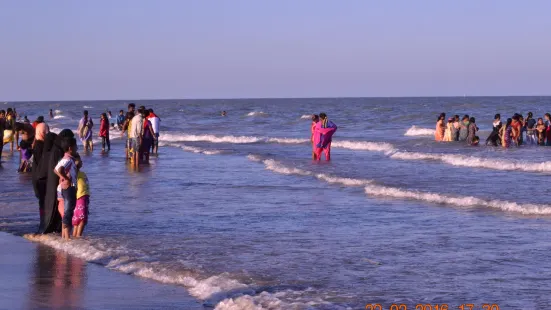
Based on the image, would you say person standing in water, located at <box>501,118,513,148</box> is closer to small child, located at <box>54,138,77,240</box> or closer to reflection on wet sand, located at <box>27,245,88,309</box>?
small child, located at <box>54,138,77,240</box>

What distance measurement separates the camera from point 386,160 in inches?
1109

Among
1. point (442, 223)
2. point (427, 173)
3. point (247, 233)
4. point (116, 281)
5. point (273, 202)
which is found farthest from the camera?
point (427, 173)

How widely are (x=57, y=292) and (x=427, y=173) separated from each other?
50.8ft

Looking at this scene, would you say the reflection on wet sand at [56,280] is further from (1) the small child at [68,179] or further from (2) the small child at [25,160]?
(2) the small child at [25,160]

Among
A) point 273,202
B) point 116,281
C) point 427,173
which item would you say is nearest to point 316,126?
Answer: point 427,173

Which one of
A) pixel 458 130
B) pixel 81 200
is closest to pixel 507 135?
pixel 458 130

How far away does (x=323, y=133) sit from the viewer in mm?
25172

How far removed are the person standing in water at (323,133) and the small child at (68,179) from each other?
1397cm

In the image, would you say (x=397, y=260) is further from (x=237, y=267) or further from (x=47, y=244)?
(x=47, y=244)

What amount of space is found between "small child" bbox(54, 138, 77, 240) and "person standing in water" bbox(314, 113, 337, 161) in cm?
1397

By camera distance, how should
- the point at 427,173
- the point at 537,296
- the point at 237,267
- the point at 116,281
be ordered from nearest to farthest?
the point at 537,296
the point at 116,281
the point at 237,267
the point at 427,173

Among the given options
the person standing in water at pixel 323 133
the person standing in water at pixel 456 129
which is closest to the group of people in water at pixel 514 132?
the person standing in water at pixel 456 129

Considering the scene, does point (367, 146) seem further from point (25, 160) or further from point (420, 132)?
point (25, 160)

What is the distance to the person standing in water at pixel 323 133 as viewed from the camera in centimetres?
2467
